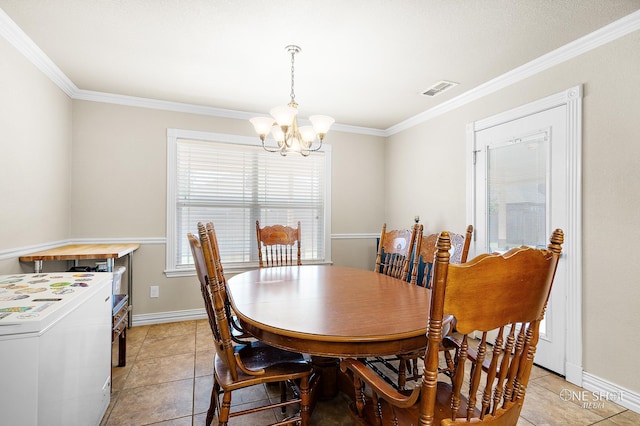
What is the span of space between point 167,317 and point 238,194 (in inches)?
62.3

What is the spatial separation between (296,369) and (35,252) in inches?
95.0

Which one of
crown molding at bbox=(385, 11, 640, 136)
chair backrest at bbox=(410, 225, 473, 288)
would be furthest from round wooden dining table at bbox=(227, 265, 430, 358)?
crown molding at bbox=(385, 11, 640, 136)

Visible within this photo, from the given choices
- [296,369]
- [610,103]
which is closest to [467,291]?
[296,369]

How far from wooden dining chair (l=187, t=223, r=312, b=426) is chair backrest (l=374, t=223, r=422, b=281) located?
1150 mm

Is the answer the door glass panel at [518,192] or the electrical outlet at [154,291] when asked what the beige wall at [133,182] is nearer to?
the electrical outlet at [154,291]

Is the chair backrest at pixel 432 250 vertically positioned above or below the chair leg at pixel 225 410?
above

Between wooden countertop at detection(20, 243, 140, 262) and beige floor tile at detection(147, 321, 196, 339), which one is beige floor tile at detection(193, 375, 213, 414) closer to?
beige floor tile at detection(147, 321, 196, 339)

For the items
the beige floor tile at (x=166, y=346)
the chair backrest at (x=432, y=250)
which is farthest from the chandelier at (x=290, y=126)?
the beige floor tile at (x=166, y=346)

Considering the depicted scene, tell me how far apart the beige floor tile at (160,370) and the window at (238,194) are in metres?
1.15

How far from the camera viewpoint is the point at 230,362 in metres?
1.38

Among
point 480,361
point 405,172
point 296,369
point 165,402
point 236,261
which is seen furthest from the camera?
point 405,172

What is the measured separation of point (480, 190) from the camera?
3.10 m

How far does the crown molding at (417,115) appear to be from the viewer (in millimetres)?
2094

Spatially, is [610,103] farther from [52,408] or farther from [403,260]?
[52,408]
